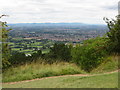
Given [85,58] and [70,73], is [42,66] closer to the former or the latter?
[70,73]

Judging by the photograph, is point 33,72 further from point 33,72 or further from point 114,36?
point 114,36

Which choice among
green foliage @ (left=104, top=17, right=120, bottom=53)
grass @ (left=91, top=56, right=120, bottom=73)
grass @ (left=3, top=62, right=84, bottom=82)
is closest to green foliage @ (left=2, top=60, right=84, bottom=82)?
grass @ (left=3, top=62, right=84, bottom=82)

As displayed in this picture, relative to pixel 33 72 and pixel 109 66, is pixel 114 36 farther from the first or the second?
pixel 33 72

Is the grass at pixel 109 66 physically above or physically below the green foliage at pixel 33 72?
above

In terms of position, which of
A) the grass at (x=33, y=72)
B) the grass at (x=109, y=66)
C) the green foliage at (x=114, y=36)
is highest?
the green foliage at (x=114, y=36)

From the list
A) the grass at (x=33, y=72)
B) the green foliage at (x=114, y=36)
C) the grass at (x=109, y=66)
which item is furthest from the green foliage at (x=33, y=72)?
the green foliage at (x=114, y=36)

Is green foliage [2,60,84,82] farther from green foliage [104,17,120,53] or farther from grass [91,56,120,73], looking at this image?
green foliage [104,17,120,53]

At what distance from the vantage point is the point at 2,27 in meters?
9.80

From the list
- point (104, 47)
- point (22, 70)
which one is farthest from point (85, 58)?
point (22, 70)

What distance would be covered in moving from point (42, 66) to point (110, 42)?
423cm

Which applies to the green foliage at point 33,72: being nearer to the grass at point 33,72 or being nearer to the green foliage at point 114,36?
the grass at point 33,72

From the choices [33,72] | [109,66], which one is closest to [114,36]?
[109,66]

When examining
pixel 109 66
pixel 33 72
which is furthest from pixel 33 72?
pixel 109 66

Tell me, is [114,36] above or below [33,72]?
above
